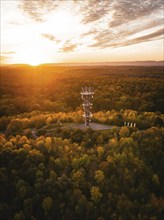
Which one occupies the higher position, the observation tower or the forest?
the observation tower

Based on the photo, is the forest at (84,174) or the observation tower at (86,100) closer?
the forest at (84,174)

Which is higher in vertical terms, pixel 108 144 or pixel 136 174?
pixel 108 144

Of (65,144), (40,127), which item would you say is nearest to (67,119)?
(40,127)

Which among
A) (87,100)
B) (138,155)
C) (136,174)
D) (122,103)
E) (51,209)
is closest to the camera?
(51,209)

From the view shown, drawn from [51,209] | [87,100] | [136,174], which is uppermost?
[87,100]

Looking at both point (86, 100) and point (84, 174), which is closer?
point (84, 174)

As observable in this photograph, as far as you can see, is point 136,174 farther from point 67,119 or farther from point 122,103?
point 122,103

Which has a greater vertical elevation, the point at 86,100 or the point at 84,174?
the point at 86,100

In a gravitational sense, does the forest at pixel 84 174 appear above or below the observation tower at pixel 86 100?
below

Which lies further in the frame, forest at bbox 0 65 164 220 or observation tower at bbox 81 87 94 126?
observation tower at bbox 81 87 94 126

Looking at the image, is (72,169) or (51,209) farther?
(72,169)

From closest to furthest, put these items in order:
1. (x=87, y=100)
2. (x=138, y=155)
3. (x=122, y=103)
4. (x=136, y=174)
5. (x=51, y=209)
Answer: (x=51, y=209) → (x=136, y=174) → (x=138, y=155) → (x=87, y=100) → (x=122, y=103)
